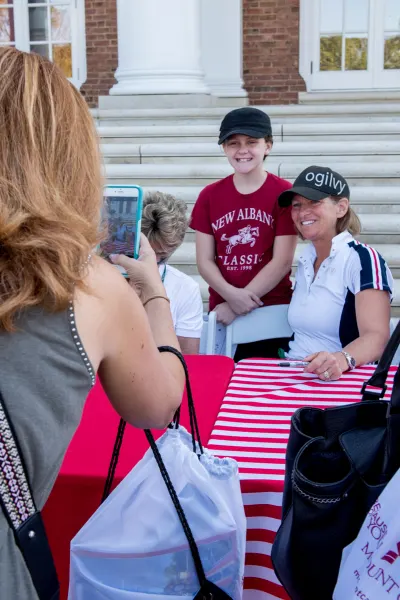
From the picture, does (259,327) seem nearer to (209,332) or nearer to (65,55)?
(209,332)

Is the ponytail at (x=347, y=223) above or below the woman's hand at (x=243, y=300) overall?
above

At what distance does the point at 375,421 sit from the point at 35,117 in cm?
86

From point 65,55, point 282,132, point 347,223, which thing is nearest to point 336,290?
point 347,223

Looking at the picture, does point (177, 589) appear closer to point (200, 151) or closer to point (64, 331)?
point (64, 331)

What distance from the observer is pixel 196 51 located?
8523mm

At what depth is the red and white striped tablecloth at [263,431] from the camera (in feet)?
6.07

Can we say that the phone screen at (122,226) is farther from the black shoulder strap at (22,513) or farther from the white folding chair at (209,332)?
the white folding chair at (209,332)

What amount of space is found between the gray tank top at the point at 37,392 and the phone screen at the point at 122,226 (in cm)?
84

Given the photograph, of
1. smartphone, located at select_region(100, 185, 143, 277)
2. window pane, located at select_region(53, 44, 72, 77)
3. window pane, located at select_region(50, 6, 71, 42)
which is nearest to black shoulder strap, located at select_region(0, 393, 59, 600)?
smartphone, located at select_region(100, 185, 143, 277)

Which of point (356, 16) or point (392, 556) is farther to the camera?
point (356, 16)

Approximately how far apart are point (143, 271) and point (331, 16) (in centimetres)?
872

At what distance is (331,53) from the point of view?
9.76 m

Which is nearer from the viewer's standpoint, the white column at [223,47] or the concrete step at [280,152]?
the concrete step at [280,152]

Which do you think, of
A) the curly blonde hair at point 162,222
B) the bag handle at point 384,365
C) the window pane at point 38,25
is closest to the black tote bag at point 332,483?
the bag handle at point 384,365
